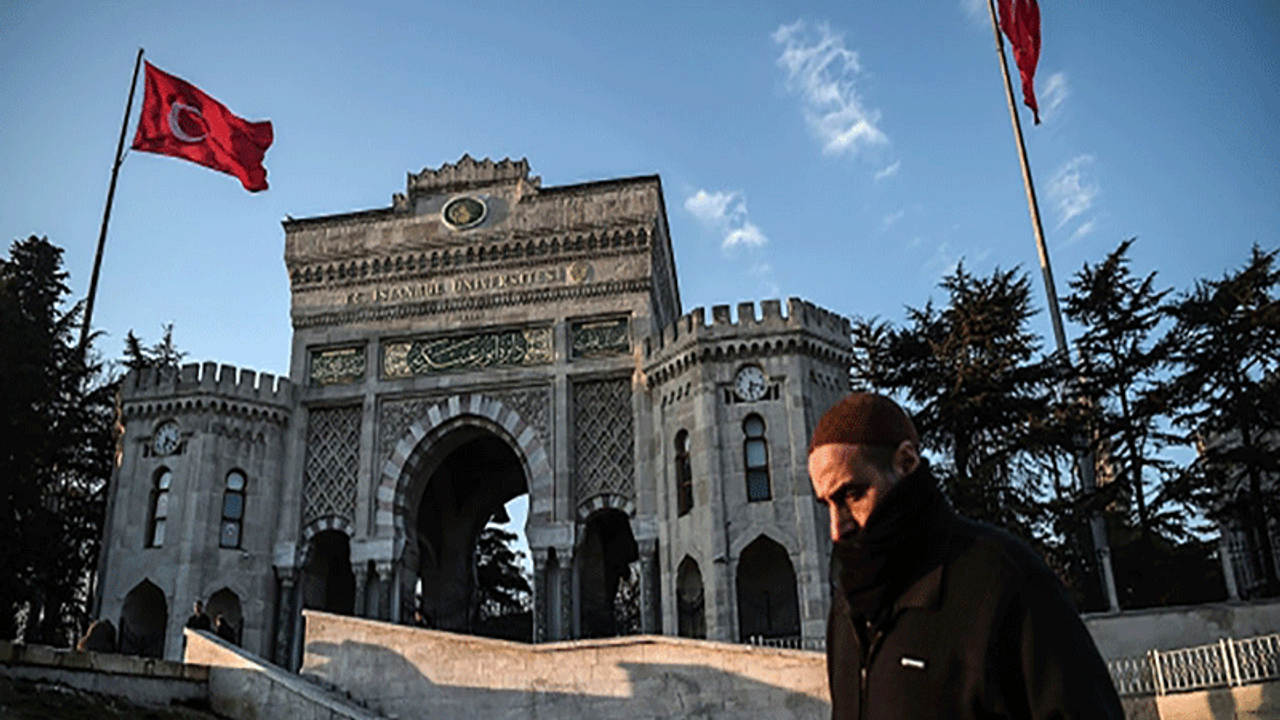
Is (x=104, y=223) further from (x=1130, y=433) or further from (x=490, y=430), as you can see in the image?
(x=1130, y=433)

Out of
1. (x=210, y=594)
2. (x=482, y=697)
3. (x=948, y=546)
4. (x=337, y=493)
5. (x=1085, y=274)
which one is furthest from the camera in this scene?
(x=337, y=493)

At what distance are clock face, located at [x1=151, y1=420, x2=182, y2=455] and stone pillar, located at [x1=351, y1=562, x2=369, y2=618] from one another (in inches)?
195

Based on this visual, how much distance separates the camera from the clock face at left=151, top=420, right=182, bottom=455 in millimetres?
24219

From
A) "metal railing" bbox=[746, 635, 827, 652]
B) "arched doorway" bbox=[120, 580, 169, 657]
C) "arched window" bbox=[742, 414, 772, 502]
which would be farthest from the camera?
"arched doorway" bbox=[120, 580, 169, 657]

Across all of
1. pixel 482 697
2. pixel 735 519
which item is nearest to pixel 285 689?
pixel 482 697

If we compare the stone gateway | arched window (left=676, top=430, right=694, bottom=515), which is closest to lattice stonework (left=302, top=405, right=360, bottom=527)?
the stone gateway

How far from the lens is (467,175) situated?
26.9 m

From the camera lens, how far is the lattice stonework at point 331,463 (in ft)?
81.3

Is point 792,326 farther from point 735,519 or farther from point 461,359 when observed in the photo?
point 461,359

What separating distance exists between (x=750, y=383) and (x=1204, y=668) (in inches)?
435

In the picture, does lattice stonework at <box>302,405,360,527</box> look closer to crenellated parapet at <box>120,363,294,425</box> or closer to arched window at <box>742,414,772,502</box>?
crenellated parapet at <box>120,363,294,425</box>

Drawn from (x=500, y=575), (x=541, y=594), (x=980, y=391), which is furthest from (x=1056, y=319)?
(x=500, y=575)

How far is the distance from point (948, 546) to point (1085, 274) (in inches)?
824

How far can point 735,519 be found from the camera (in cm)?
2150
